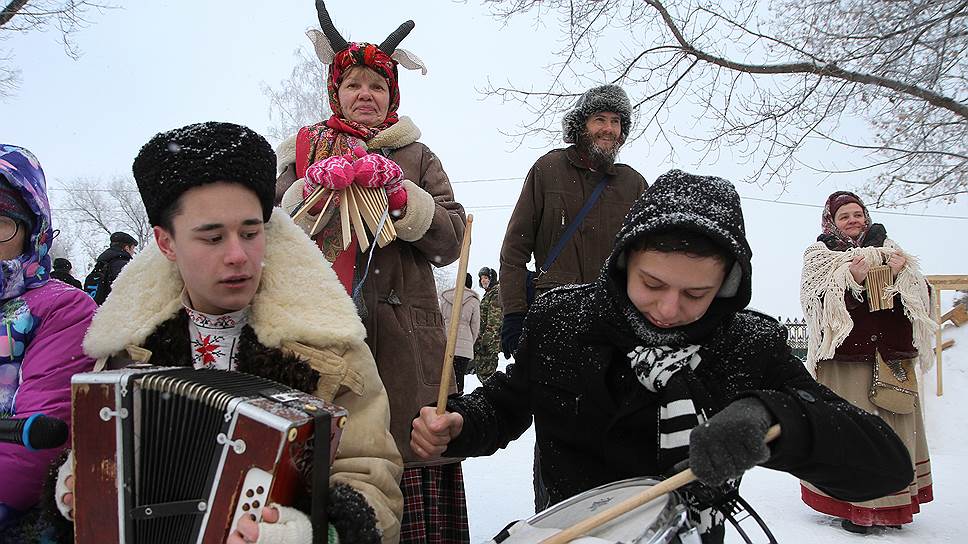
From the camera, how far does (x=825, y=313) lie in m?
4.96

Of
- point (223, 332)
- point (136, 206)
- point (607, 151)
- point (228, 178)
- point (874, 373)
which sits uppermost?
point (136, 206)

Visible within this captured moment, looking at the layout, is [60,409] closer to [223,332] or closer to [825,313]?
[223,332]

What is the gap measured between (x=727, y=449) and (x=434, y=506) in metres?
1.66

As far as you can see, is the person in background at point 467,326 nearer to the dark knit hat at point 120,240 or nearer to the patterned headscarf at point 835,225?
the dark knit hat at point 120,240

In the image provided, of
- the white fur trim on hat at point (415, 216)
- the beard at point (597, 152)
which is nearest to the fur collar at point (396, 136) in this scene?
the white fur trim on hat at point (415, 216)

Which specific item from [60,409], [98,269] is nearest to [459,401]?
[60,409]

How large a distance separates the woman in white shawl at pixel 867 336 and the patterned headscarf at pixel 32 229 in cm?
456

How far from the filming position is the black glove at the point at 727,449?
1394 millimetres

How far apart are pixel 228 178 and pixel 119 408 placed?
0.65 metres

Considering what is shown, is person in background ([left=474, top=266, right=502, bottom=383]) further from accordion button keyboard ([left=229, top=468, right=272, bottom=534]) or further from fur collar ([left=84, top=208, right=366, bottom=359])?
accordion button keyboard ([left=229, top=468, right=272, bottom=534])

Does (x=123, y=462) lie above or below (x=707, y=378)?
below

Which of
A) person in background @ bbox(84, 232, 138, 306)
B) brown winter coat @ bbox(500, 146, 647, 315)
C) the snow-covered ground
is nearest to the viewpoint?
brown winter coat @ bbox(500, 146, 647, 315)

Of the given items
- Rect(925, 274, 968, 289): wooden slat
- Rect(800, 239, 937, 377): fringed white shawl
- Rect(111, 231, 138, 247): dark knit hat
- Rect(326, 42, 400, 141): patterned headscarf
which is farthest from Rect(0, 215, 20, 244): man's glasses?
Rect(925, 274, 968, 289): wooden slat

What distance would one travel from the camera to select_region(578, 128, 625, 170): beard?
3850 millimetres
